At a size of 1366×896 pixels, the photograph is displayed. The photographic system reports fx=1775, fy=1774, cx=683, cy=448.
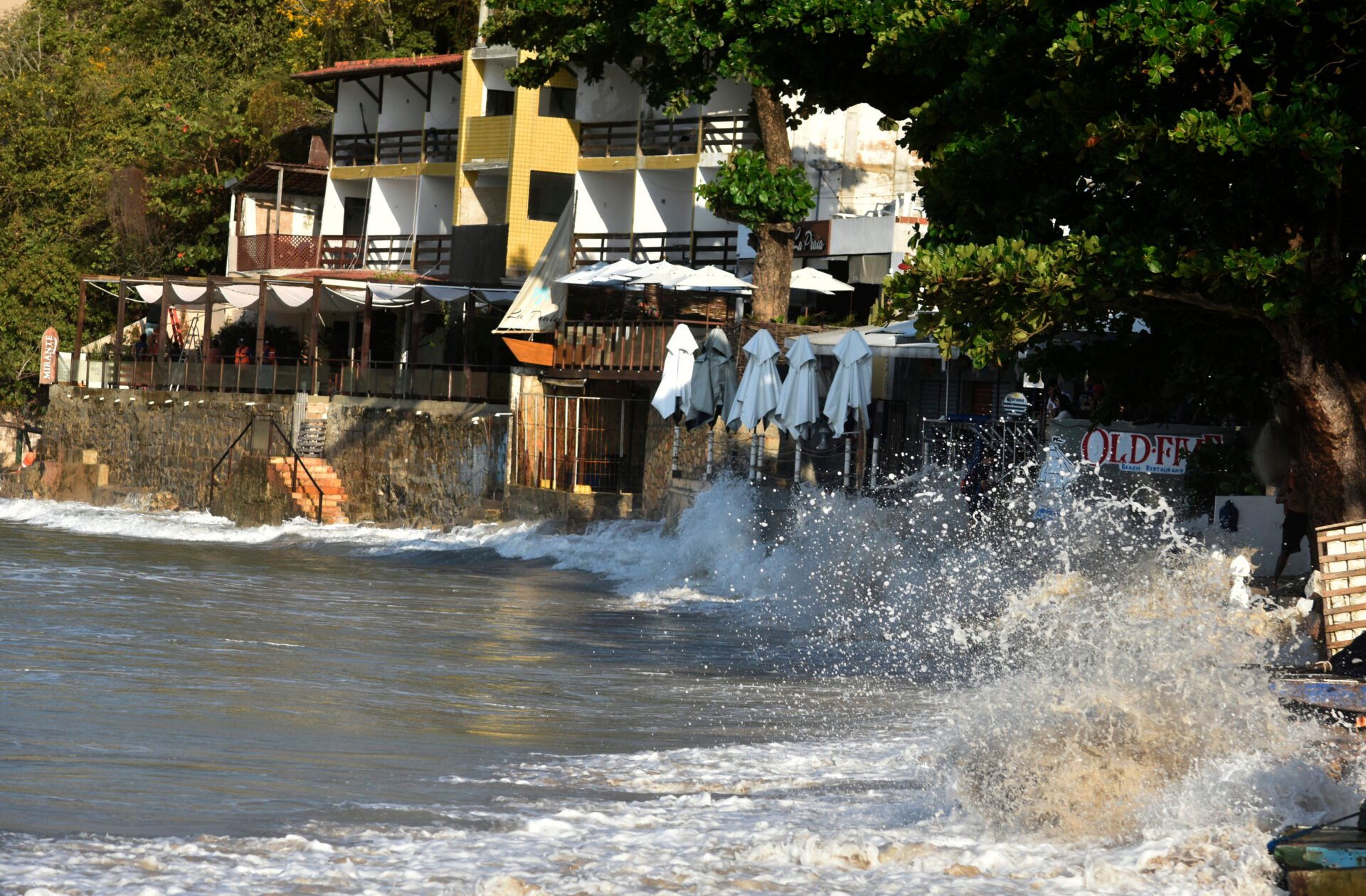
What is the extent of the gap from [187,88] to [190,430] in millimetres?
17166

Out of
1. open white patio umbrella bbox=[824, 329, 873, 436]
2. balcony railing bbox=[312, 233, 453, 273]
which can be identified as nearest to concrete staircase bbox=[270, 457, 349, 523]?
balcony railing bbox=[312, 233, 453, 273]

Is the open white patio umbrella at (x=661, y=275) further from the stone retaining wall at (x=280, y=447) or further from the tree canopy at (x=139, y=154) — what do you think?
the tree canopy at (x=139, y=154)

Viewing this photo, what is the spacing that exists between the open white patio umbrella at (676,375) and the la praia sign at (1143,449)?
10254mm

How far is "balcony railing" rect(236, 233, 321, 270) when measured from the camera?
49625mm

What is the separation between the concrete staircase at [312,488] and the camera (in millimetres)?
39531

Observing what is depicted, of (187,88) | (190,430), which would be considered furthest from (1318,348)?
(187,88)

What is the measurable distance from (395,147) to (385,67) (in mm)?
2450

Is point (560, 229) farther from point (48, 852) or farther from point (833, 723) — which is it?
point (48, 852)

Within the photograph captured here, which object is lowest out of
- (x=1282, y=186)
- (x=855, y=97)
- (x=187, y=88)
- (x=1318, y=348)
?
(x=1318, y=348)

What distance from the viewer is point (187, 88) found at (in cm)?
5759

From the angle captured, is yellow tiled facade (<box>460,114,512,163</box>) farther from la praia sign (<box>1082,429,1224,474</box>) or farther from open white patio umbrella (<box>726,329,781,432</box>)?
la praia sign (<box>1082,429,1224,474</box>)

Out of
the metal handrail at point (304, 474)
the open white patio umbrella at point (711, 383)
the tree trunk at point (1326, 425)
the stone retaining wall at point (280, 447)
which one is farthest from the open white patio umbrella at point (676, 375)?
the metal handrail at point (304, 474)

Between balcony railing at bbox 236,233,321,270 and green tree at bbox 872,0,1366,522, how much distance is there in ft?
118

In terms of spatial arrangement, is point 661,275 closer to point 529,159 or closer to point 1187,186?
point 529,159
